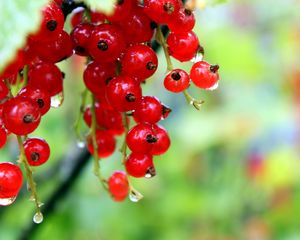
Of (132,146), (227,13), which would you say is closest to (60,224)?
(132,146)

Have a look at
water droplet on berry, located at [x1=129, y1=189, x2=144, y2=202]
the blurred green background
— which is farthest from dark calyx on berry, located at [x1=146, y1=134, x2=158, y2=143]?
the blurred green background

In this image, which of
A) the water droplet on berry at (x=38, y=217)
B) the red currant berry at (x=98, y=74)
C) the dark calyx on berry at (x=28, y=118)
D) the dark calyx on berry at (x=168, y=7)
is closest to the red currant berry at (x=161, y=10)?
the dark calyx on berry at (x=168, y=7)

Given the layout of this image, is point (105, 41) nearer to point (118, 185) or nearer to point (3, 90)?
point (3, 90)

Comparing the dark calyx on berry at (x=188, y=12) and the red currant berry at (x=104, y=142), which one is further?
the red currant berry at (x=104, y=142)

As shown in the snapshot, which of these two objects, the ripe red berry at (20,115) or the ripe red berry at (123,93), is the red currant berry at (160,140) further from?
the ripe red berry at (20,115)

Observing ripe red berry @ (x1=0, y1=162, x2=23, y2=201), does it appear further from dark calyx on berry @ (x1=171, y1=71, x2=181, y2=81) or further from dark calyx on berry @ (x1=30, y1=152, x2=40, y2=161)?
dark calyx on berry @ (x1=171, y1=71, x2=181, y2=81)

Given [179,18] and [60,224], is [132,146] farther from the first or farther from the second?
[60,224]
